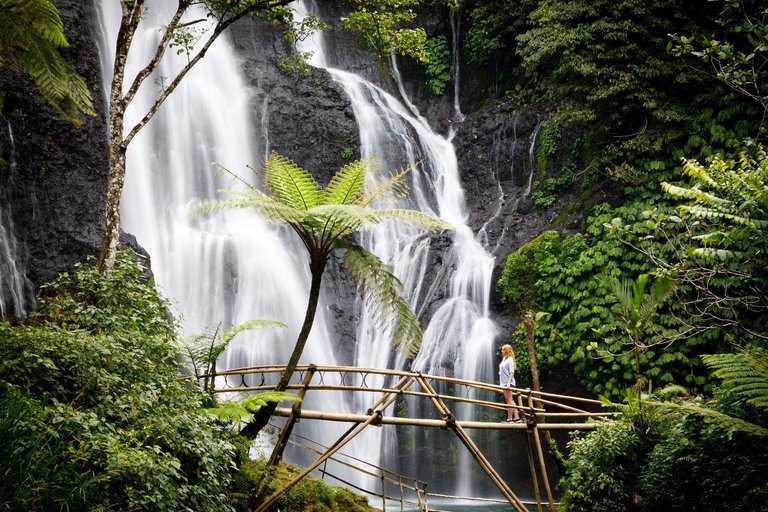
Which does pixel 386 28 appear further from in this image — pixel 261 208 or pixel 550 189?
pixel 550 189

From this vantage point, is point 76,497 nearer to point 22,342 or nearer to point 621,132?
point 22,342

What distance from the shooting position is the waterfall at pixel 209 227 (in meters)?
12.4

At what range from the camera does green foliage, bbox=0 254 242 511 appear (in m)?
2.90

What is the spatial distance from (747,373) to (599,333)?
2.89 m

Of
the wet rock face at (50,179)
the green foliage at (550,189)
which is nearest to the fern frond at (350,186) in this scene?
the wet rock face at (50,179)

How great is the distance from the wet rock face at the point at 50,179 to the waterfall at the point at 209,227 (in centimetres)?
163

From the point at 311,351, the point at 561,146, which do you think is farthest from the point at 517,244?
the point at 311,351

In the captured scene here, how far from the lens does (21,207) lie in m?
10.4

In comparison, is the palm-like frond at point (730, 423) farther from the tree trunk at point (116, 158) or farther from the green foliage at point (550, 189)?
the green foliage at point (550, 189)

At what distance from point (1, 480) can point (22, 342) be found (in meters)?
1.30

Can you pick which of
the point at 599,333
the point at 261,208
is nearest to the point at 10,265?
the point at 261,208

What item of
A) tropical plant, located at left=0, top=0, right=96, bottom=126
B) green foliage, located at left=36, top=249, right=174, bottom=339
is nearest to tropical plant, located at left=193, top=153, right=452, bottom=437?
green foliage, located at left=36, top=249, right=174, bottom=339

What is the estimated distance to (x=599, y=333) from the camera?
301 inches

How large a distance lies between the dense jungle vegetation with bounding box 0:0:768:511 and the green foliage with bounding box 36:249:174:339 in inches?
0.8
